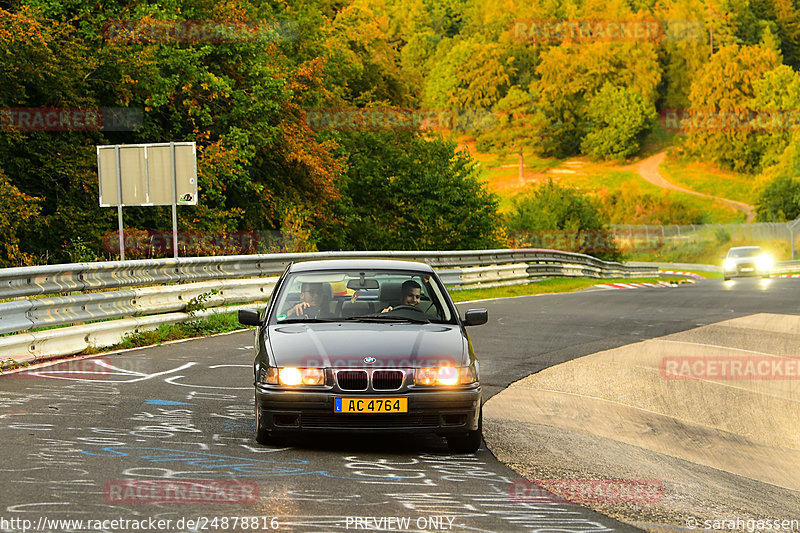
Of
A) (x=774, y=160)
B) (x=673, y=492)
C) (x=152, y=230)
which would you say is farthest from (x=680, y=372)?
(x=774, y=160)

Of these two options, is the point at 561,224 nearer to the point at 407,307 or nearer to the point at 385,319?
the point at 407,307

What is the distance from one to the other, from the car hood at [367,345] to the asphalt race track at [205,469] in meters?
0.66

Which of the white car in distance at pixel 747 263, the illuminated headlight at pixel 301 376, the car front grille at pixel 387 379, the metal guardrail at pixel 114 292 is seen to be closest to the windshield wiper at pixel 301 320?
the illuminated headlight at pixel 301 376

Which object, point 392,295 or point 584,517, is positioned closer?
point 584,517

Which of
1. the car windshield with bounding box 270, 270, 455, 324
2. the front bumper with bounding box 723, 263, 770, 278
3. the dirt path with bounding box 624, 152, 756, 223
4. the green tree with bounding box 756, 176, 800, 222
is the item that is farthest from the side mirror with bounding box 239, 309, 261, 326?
the dirt path with bounding box 624, 152, 756, 223

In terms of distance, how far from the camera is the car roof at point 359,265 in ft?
28.2

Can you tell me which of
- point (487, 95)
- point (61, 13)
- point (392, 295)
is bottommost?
point (392, 295)

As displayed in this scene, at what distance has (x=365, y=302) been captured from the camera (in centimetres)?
827

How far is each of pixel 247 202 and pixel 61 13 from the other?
8.67 metres

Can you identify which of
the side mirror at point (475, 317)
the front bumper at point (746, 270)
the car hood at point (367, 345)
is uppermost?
the side mirror at point (475, 317)

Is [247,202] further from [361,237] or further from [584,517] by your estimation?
[584,517]

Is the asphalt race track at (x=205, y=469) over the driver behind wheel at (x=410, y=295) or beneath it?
beneath

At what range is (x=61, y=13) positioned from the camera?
28344 mm

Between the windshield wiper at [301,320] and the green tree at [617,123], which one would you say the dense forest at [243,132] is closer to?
the windshield wiper at [301,320]
